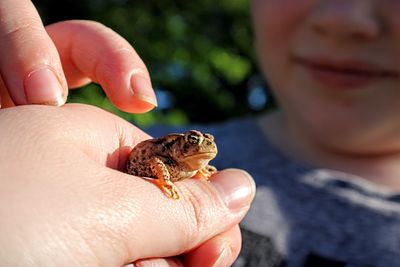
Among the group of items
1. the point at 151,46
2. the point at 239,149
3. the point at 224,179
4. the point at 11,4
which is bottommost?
the point at 151,46

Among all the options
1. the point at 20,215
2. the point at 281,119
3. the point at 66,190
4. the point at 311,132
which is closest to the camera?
the point at 20,215

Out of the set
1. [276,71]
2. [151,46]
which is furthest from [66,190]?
[151,46]

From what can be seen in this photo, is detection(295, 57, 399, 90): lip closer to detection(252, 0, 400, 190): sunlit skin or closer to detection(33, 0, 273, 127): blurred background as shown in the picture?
detection(252, 0, 400, 190): sunlit skin

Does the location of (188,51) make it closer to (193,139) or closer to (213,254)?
(193,139)

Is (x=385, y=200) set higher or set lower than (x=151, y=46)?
higher

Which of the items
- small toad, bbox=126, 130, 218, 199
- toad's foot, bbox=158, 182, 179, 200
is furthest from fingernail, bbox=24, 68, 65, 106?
toad's foot, bbox=158, 182, 179, 200

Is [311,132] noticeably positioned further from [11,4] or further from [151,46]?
[151,46]

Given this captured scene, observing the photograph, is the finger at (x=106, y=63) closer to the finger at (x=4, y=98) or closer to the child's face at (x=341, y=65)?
the finger at (x=4, y=98)
